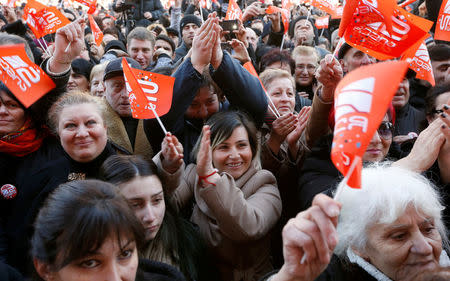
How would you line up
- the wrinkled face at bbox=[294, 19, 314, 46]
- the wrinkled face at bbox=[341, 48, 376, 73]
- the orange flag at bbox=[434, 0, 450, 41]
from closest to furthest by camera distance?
the orange flag at bbox=[434, 0, 450, 41] < the wrinkled face at bbox=[341, 48, 376, 73] < the wrinkled face at bbox=[294, 19, 314, 46]

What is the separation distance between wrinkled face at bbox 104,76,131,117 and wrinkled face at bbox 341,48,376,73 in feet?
6.59

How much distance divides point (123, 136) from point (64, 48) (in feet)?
2.20

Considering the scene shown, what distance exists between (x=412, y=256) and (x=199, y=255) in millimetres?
1084

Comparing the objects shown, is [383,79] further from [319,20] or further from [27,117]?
[319,20]

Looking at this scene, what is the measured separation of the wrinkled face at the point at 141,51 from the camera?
15.8ft

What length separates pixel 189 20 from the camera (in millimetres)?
5531

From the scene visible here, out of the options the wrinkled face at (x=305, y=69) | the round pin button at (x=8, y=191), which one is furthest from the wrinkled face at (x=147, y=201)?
the wrinkled face at (x=305, y=69)

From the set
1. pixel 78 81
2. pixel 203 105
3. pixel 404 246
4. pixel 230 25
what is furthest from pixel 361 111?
pixel 78 81

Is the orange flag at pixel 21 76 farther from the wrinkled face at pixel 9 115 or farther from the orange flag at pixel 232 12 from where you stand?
the orange flag at pixel 232 12

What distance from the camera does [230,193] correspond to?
1950 mm

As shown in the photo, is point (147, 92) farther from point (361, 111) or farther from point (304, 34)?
point (304, 34)

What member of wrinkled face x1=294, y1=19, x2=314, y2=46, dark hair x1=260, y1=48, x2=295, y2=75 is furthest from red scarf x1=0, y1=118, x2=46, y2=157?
wrinkled face x1=294, y1=19, x2=314, y2=46

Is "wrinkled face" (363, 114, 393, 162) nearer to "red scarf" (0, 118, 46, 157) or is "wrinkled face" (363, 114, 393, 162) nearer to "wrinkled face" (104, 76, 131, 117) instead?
"wrinkled face" (104, 76, 131, 117)

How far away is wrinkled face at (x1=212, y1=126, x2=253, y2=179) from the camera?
2.39 m
